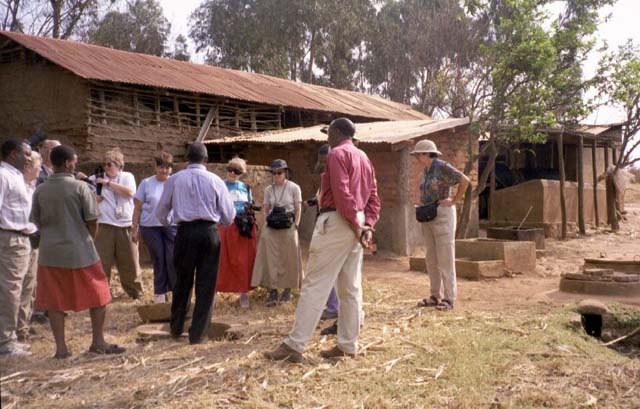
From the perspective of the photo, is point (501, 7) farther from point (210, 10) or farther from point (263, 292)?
point (263, 292)

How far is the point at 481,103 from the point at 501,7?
1401cm

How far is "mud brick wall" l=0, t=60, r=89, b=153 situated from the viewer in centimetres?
1355

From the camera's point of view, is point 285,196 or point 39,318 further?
point 285,196

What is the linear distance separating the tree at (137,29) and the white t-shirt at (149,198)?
82.0 ft

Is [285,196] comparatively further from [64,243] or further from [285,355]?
[64,243]

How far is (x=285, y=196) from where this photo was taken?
22.9 ft

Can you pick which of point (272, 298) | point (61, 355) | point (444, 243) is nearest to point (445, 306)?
point (444, 243)

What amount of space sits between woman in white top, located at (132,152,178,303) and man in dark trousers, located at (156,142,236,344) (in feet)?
5.39

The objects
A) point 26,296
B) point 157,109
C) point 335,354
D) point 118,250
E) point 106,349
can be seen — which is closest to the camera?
point 335,354

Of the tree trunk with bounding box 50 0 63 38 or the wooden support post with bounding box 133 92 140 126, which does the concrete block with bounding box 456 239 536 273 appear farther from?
the tree trunk with bounding box 50 0 63 38

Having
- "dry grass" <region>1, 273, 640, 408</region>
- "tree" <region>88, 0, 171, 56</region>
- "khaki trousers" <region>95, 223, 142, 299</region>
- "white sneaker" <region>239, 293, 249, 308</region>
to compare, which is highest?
"tree" <region>88, 0, 171, 56</region>

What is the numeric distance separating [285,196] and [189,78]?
979 cm

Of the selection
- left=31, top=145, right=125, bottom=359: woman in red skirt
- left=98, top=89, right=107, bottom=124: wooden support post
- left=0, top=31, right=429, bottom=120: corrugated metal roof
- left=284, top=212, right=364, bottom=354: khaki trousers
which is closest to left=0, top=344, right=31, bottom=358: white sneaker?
left=31, top=145, right=125, bottom=359: woman in red skirt

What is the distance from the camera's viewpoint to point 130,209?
7230 millimetres
